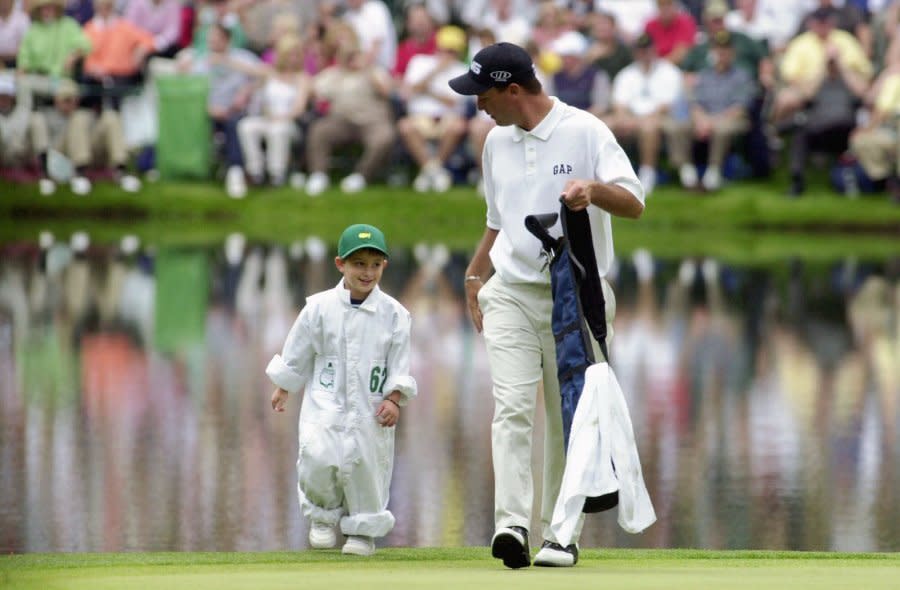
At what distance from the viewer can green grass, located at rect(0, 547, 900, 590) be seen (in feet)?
21.5

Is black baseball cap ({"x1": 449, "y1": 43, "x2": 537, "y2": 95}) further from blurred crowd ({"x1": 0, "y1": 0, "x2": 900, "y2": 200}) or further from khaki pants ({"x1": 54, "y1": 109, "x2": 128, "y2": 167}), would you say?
khaki pants ({"x1": 54, "y1": 109, "x2": 128, "y2": 167})

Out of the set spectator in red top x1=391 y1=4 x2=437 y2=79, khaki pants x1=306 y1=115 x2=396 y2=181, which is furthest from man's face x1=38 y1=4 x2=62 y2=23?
spectator in red top x1=391 y1=4 x2=437 y2=79

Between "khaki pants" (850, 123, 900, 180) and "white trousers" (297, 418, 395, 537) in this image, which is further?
"khaki pants" (850, 123, 900, 180)

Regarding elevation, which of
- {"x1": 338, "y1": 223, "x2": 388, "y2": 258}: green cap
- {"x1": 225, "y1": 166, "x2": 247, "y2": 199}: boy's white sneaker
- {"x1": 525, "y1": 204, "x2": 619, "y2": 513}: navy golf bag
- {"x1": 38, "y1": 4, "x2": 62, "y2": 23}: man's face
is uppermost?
{"x1": 38, "y1": 4, "x2": 62, "y2": 23}: man's face

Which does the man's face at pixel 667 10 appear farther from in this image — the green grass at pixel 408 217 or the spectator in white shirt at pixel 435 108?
the spectator in white shirt at pixel 435 108

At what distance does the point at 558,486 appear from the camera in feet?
26.4

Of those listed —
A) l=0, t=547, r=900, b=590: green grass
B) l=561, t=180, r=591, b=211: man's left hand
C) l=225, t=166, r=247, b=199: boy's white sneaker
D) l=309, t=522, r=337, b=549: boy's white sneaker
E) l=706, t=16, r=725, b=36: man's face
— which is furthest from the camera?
l=225, t=166, r=247, b=199: boy's white sneaker

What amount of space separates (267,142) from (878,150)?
730cm

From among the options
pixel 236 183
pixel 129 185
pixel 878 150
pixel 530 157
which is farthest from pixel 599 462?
pixel 129 185

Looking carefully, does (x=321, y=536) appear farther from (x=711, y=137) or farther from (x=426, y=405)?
(x=711, y=137)

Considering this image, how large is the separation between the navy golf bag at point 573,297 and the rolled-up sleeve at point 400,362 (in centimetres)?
67

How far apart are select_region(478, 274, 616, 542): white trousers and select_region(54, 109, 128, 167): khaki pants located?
1933cm

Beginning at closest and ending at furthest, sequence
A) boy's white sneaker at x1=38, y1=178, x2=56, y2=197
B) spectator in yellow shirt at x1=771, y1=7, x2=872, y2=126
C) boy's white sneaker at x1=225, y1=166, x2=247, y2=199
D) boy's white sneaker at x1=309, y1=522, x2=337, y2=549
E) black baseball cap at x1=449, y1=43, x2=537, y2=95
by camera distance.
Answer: black baseball cap at x1=449, y1=43, x2=537, y2=95 → boy's white sneaker at x1=309, y1=522, x2=337, y2=549 → spectator in yellow shirt at x1=771, y1=7, x2=872, y2=126 → boy's white sneaker at x1=225, y1=166, x2=247, y2=199 → boy's white sneaker at x1=38, y1=178, x2=56, y2=197

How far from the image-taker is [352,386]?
319 inches
